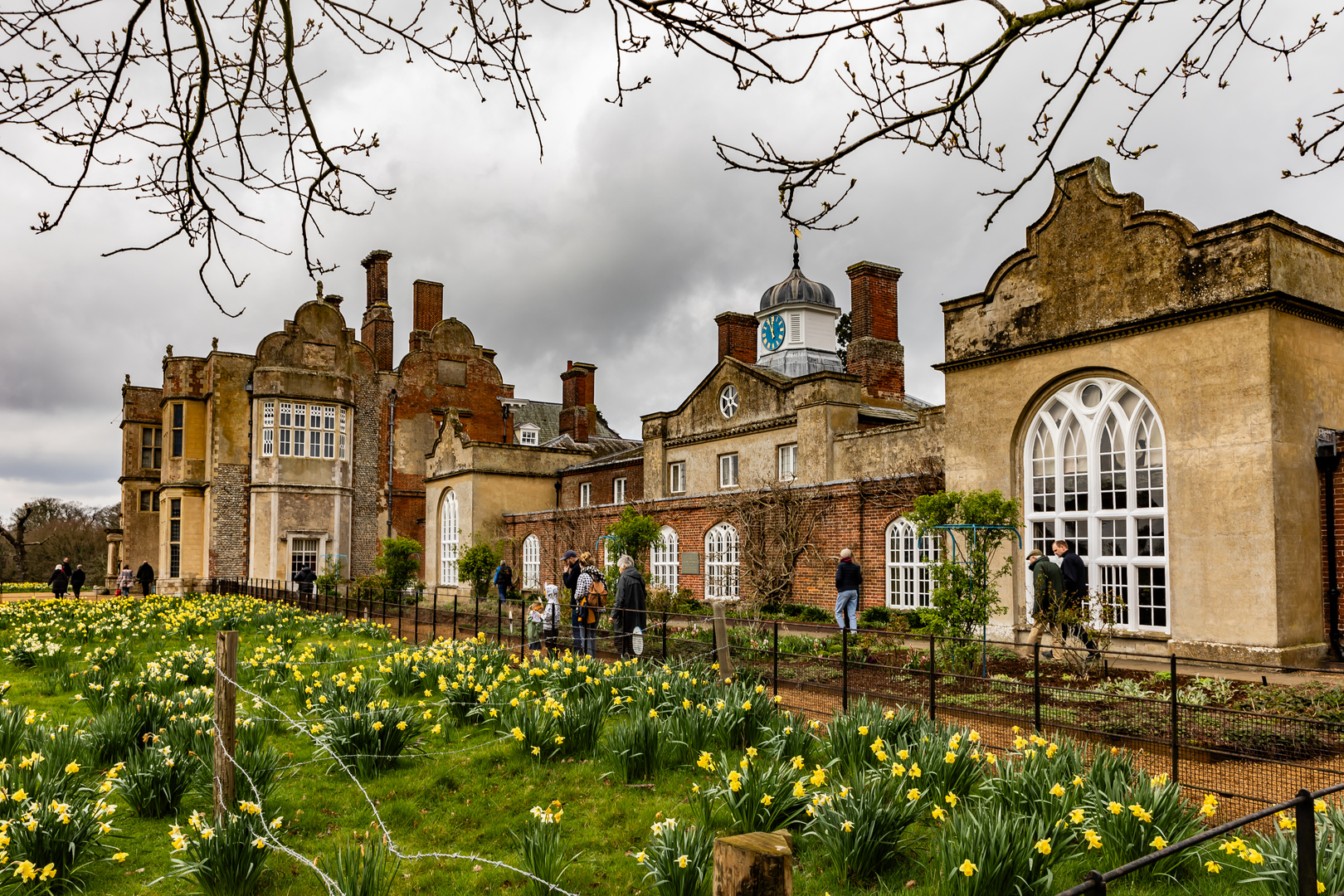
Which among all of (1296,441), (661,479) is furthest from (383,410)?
(1296,441)

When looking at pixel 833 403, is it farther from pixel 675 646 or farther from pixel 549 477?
pixel 549 477

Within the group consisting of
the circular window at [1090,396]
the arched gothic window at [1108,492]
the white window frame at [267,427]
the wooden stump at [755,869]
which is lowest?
the wooden stump at [755,869]

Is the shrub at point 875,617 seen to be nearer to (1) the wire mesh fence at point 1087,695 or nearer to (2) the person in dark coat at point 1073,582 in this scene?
(1) the wire mesh fence at point 1087,695

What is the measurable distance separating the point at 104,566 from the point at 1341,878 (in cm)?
6531

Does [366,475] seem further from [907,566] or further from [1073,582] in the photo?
[1073,582]

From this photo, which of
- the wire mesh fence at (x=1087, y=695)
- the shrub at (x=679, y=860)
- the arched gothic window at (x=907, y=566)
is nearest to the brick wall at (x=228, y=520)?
the wire mesh fence at (x=1087, y=695)

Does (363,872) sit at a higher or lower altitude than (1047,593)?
lower

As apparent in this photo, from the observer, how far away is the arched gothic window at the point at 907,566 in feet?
60.2

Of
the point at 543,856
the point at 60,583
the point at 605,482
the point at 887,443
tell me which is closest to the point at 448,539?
the point at 605,482

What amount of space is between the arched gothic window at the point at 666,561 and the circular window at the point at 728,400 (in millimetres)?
3813

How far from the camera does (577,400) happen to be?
3975cm

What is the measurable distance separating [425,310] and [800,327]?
15892 millimetres

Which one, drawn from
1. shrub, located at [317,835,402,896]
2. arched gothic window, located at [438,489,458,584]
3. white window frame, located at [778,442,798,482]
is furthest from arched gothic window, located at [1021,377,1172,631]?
arched gothic window, located at [438,489,458,584]

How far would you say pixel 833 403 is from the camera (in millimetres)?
23000
